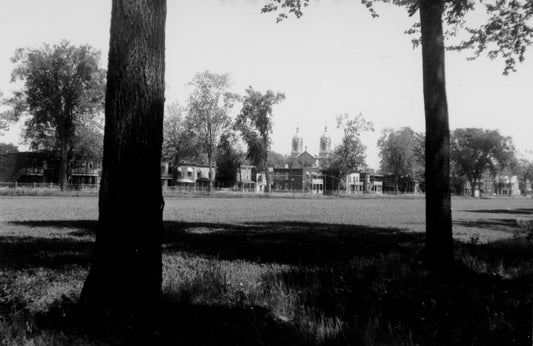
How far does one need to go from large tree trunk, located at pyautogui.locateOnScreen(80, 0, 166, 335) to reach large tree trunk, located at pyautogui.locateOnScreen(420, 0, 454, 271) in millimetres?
5530

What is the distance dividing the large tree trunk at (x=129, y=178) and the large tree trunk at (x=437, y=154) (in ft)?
18.1

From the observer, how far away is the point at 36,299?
5.04 meters

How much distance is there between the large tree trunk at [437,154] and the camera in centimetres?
775

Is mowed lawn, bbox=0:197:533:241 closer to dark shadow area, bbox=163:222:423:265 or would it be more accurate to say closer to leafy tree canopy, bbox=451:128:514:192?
dark shadow area, bbox=163:222:423:265

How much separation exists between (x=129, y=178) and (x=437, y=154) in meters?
5.86

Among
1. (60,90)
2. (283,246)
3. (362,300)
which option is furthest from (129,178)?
(60,90)

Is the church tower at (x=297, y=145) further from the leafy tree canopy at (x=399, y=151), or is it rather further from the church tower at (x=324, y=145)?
the leafy tree canopy at (x=399, y=151)

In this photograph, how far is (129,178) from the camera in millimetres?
4105

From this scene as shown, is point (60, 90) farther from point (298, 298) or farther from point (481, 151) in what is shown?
point (481, 151)

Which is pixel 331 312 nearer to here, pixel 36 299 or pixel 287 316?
pixel 287 316

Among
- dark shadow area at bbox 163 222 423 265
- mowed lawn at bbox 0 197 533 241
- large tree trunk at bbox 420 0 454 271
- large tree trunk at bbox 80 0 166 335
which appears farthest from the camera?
mowed lawn at bbox 0 197 533 241

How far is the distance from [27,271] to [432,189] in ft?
24.2

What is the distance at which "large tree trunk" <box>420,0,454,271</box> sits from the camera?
775cm

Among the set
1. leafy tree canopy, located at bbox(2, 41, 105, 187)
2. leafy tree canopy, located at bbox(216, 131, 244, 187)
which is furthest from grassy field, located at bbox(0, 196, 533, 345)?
leafy tree canopy, located at bbox(216, 131, 244, 187)
